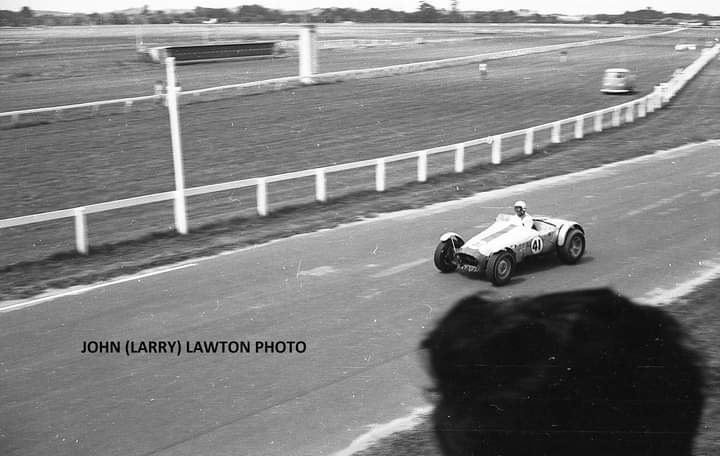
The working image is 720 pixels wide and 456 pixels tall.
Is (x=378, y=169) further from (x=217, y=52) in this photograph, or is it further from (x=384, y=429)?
(x=384, y=429)

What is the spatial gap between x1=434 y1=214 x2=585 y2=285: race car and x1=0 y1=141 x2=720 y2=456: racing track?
0.23 meters

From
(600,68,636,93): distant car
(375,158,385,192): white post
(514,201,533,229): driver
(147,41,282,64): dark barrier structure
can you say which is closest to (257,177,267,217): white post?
(147,41,282,64): dark barrier structure

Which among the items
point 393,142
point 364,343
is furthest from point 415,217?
point 393,142

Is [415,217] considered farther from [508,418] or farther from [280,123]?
[280,123]

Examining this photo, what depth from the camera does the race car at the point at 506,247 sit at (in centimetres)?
1103

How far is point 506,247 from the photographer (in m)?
11.2

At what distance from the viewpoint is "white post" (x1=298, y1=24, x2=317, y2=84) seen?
4934cm

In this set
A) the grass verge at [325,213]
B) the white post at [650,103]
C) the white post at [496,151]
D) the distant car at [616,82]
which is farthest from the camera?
the distant car at [616,82]

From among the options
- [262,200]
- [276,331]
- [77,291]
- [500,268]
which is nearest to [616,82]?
[262,200]

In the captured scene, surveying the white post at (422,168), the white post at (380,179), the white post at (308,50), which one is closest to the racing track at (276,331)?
the white post at (380,179)

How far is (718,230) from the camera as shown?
48.4 ft

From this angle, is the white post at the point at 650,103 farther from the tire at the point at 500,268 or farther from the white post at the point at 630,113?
the tire at the point at 500,268

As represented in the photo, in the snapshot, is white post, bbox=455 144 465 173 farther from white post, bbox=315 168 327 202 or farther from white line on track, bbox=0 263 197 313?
white line on track, bbox=0 263 197 313

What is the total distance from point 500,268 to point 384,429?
4.44 metres
